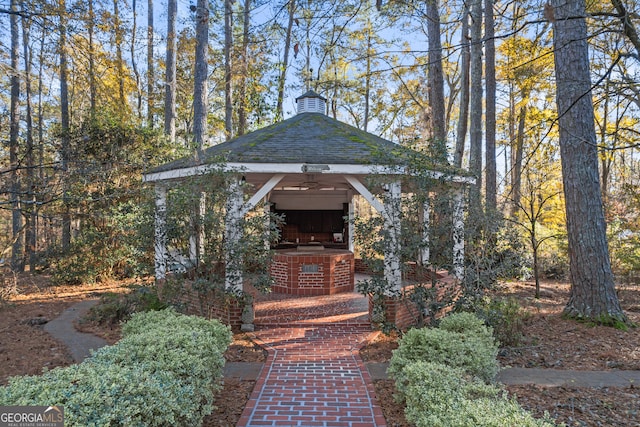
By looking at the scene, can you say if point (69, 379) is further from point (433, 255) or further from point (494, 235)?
point (494, 235)

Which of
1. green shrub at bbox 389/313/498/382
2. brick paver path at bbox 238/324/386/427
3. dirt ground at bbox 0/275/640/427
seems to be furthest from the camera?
green shrub at bbox 389/313/498/382

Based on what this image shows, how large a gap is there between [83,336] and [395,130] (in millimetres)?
20524

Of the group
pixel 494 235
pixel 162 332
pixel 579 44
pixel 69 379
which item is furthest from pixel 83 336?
pixel 579 44

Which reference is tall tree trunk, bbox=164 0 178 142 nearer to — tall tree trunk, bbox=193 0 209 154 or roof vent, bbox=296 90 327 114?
tall tree trunk, bbox=193 0 209 154

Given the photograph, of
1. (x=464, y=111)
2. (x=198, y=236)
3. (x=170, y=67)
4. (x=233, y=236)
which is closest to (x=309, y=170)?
(x=233, y=236)

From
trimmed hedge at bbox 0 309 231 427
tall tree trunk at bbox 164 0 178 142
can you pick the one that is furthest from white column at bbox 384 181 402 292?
tall tree trunk at bbox 164 0 178 142

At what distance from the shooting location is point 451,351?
3871 millimetres

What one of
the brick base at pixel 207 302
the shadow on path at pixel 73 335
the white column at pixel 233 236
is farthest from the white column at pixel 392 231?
the shadow on path at pixel 73 335

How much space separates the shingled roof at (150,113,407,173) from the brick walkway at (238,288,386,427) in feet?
8.77

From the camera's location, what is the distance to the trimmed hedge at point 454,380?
8.36 feet

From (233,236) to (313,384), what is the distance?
2.22 m

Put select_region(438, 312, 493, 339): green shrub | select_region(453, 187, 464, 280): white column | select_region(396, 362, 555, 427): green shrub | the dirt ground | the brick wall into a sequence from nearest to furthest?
A: select_region(396, 362, 555, 427): green shrub, the dirt ground, select_region(438, 312, 493, 339): green shrub, select_region(453, 187, 464, 280): white column, the brick wall

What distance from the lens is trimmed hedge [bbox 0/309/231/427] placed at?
227cm

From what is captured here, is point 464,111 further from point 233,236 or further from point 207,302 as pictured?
point 207,302
